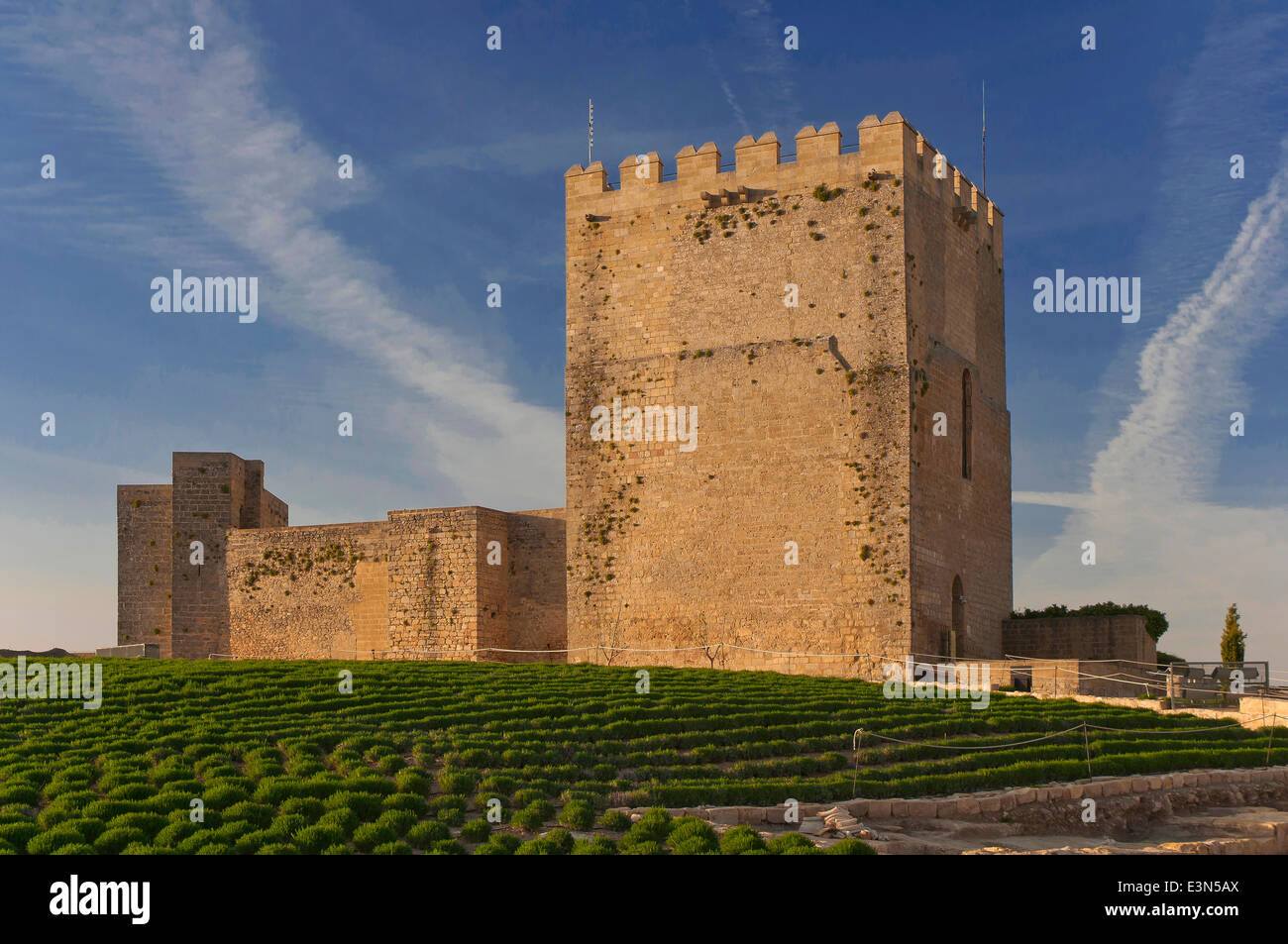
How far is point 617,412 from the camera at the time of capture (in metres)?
30.7

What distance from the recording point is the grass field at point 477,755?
12.3 meters

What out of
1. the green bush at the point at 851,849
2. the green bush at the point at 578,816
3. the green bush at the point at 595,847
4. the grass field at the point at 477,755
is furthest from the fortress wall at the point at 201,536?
the green bush at the point at 851,849

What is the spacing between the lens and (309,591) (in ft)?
108

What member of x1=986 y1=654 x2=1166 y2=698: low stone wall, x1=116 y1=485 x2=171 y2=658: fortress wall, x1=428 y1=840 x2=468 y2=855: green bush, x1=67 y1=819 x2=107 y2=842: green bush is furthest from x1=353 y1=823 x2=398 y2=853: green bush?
x1=116 y1=485 x2=171 y2=658: fortress wall

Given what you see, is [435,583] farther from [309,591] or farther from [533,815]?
[533,815]

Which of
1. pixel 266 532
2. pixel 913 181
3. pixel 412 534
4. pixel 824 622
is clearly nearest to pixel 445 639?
pixel 412 534

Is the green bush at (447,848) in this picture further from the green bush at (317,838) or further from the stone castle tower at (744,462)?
the stone castle tower at (744,462)

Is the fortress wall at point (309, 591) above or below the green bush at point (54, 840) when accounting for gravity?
above

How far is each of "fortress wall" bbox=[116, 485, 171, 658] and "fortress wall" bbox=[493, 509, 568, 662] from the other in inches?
388

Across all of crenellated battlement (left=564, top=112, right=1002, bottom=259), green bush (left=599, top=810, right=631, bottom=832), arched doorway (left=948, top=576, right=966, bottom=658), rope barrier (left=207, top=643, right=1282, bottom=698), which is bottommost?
green bush (left=599, top=810, right=631, bottom=832)

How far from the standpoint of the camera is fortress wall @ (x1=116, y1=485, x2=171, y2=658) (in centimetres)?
3497

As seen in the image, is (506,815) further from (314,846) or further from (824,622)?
(824,622)

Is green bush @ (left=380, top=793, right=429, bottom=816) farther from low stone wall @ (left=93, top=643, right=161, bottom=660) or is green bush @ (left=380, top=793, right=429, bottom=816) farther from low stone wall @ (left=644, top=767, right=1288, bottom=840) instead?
low stone wall @ (left=93, top=643, right=161, bottom=660)

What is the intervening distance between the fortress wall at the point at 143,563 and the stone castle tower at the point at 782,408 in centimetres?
1181
